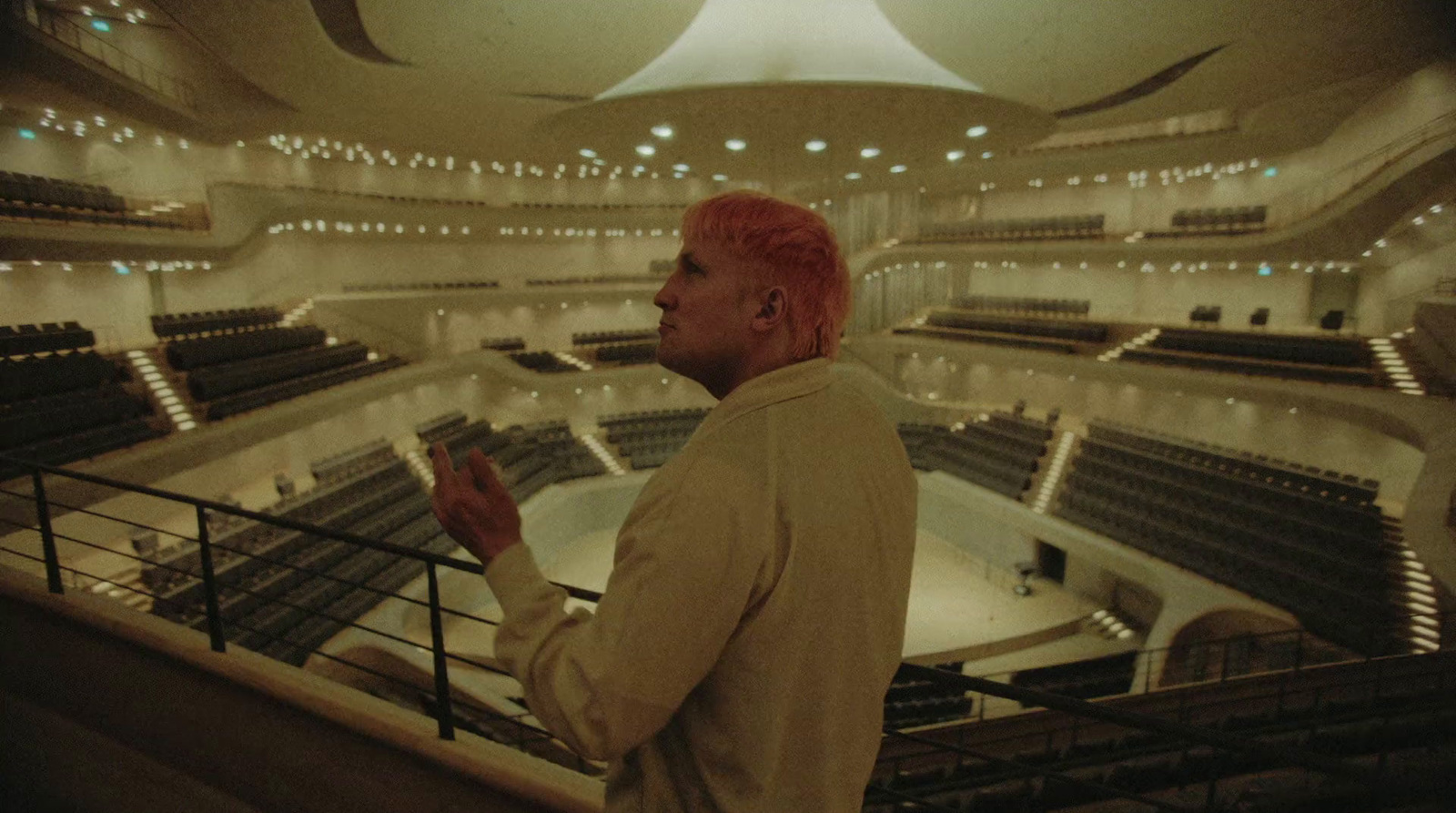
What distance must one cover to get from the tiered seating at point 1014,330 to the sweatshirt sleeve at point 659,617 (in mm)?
18605

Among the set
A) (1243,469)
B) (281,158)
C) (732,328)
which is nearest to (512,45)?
(281,158)

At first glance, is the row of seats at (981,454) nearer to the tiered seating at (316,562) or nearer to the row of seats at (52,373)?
the tiered seating at (316,562)

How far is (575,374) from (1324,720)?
17.2m

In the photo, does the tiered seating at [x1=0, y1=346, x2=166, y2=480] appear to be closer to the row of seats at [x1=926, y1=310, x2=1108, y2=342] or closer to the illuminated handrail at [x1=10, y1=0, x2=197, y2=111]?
the illuminated handrail at [x1=10, y1=0, x2=197, y2=111]

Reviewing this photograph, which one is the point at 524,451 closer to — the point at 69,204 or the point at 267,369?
the point at 267,369

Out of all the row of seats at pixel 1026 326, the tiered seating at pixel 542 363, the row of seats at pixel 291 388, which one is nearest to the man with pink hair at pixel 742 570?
the row of seats at pixel 291 388

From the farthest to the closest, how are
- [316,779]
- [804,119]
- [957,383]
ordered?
[957,383] < [804,119] < [316,779]

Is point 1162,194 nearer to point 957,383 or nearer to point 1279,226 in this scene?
point 1279,226

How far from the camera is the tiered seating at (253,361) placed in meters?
12.1

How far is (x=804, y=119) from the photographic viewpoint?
6281mm

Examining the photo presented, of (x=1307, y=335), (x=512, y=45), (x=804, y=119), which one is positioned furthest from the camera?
(x=1307, y=335)

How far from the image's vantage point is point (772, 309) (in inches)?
42.3

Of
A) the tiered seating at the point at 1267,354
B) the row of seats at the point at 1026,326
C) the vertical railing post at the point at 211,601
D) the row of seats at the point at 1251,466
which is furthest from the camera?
the row of seats at the point at 1026,326

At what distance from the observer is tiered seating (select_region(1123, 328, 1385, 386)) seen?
42.8 ft
